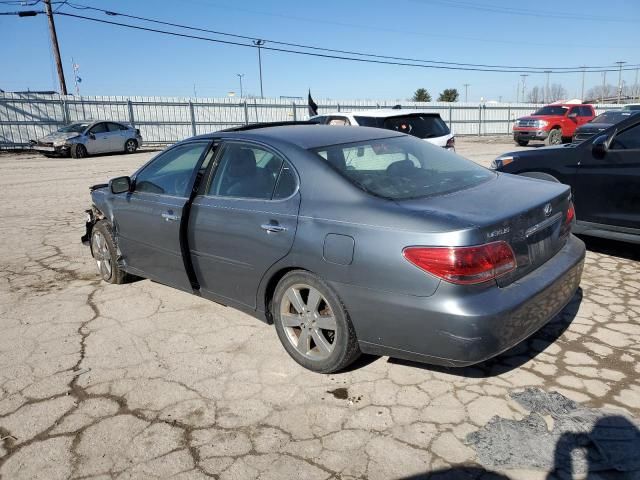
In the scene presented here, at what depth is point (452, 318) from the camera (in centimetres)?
252

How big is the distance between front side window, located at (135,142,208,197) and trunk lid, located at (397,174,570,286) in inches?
74.7

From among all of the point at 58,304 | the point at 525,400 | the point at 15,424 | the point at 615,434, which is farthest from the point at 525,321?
the point at 58,304

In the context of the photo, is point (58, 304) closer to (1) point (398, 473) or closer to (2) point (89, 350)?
(2) point (89, 350)

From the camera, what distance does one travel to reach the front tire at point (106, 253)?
4.87 meters

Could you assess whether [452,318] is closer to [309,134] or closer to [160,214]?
[309,134]

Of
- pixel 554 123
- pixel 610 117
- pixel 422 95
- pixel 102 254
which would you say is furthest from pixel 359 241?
pixel 422 95

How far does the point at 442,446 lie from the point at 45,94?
26.0 meters

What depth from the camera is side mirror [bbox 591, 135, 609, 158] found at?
17.1 ft

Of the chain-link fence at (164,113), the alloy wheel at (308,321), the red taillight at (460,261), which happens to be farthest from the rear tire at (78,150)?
the red taillight at (460,261)

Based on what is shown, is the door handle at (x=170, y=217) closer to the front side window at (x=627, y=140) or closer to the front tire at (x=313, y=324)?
the front tire at (x=313, y=324)

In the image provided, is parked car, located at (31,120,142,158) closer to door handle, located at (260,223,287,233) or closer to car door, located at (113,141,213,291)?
car door, located at (113,141,213,291)

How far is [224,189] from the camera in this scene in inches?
145

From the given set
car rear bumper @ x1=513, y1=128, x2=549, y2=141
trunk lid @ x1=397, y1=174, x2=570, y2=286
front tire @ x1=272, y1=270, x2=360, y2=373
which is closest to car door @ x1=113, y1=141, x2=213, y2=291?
front tire @ x1=272, y1=270, x2=360, y2=373

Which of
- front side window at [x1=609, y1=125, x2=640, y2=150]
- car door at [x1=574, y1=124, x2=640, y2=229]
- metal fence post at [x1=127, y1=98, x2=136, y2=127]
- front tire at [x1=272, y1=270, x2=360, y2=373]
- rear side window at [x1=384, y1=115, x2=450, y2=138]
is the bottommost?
front tire at [x1=272, y1=270, x2=360, y2=373]
